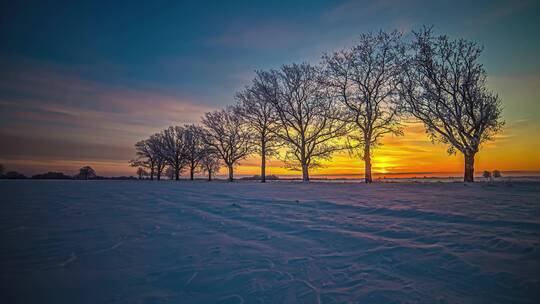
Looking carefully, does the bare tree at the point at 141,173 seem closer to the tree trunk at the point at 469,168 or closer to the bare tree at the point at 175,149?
the bare tree at the point at 175,149

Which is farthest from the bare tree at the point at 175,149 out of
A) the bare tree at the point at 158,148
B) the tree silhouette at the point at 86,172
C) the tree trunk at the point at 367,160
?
the tree trunk at the point at 367,160

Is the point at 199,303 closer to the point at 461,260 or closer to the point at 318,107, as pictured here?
the point at 461,260

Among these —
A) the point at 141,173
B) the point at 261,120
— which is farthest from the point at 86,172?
the point at 261,120

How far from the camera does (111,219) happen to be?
5.53 meters

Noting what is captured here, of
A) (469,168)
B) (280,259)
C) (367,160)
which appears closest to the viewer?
(280,259)

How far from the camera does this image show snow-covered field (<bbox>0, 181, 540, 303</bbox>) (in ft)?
7.44

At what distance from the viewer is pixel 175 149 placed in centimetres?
4494

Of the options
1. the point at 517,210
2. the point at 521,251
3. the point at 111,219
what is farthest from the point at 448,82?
the point at 111,219

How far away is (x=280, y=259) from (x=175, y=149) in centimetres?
4536

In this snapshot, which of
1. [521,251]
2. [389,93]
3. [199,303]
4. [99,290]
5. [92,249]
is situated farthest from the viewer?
[389,93]

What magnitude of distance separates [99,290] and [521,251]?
483cm

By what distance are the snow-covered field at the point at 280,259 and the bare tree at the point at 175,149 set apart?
40488mm

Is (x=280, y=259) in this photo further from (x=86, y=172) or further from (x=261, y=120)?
(x=86, y=172)

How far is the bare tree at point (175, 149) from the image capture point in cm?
4431
